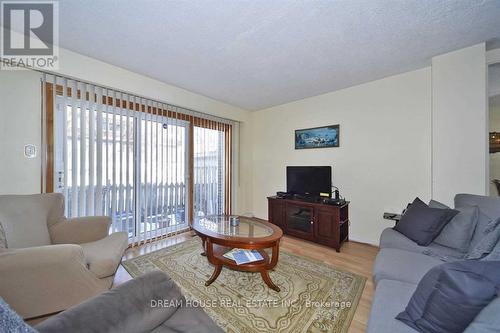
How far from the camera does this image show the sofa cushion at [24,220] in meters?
1.51

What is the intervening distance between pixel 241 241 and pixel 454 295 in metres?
1.35

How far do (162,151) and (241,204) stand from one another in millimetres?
2083

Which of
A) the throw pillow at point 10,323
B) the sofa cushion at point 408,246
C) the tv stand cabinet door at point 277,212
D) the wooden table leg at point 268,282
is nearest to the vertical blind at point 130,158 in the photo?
the tv stand cabinet door at point 277,212

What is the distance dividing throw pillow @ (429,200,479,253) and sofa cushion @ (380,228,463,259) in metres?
0.05

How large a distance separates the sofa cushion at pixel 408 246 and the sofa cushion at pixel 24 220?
3.12m

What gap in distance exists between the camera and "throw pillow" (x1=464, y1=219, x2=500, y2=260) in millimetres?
1356

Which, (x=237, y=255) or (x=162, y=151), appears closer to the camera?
(x=237, y=255)

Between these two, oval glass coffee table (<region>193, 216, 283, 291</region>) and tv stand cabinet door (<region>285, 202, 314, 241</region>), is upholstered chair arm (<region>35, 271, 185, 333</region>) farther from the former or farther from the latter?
tv stand cabinet door (<region>285, 202, 314, 241</region>)

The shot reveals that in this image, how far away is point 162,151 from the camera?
3.16 metres

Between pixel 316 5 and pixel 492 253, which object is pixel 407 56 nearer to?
pixel 316 5

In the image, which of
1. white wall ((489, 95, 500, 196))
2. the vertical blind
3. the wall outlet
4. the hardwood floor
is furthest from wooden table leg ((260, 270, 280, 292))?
white wall ((489, 95, 500, 196))

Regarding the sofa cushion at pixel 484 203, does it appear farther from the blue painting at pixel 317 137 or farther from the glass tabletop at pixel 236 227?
the glass tabletop at pixel 236 227

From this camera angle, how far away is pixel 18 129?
2055 millimetres

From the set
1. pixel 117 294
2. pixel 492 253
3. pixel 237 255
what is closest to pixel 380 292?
pixel 492 253
